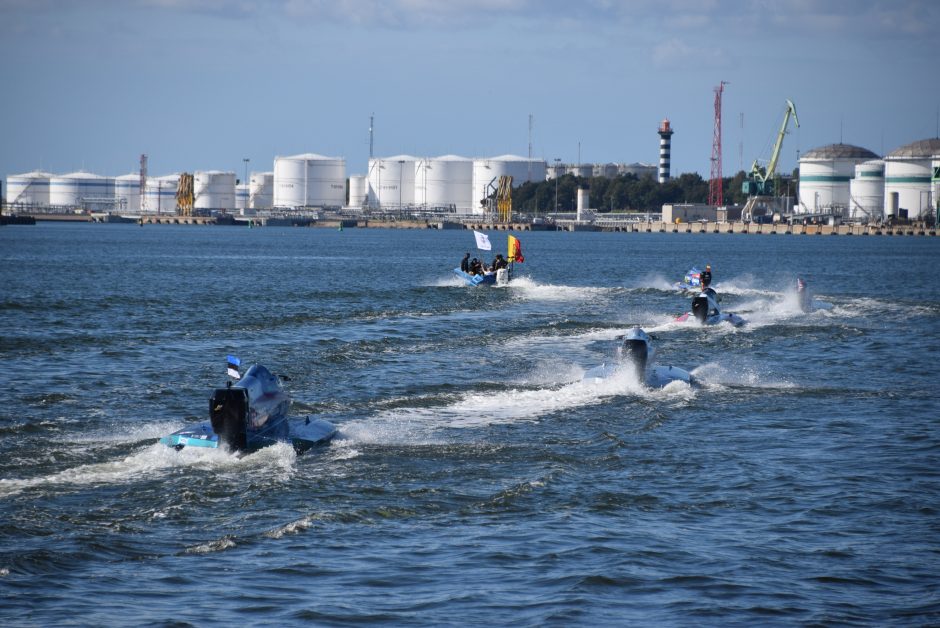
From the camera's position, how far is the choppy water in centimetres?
1473

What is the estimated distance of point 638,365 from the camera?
29141mm

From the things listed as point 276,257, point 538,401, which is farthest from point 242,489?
point 276,257

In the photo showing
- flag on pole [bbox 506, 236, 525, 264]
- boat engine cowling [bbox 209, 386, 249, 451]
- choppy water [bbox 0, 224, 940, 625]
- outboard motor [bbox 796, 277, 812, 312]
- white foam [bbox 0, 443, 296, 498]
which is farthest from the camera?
flag on pole [bbox 506, 236, 525, 264]

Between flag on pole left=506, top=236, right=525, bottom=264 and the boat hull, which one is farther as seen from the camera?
flag on pole left=506, top=236, right=525, bottom=264

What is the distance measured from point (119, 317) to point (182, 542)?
3384 centimetres

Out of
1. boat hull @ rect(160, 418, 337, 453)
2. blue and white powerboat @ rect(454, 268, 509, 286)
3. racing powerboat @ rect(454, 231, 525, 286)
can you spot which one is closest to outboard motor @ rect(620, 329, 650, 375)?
boat hull @ rect(160, 418, 337, 453)

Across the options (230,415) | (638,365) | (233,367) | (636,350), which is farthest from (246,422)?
(638,365)

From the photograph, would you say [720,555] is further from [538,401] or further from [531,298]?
[531,298]

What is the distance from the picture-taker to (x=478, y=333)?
44.1 metres

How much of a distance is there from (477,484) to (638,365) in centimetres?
1006

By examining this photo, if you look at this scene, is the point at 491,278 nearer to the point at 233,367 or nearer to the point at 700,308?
the point at 700,308

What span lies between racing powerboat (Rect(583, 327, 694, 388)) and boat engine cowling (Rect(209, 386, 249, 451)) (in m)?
11.1

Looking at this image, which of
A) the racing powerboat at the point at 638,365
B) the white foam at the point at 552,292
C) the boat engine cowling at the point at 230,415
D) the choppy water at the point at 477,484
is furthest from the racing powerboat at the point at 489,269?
the boat engine cowling at the point at 230,415

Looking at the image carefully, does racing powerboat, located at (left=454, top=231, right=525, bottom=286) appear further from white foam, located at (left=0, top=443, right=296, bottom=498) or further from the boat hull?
white foam, located at (left=0, top=443, right=296, bottom=498)
